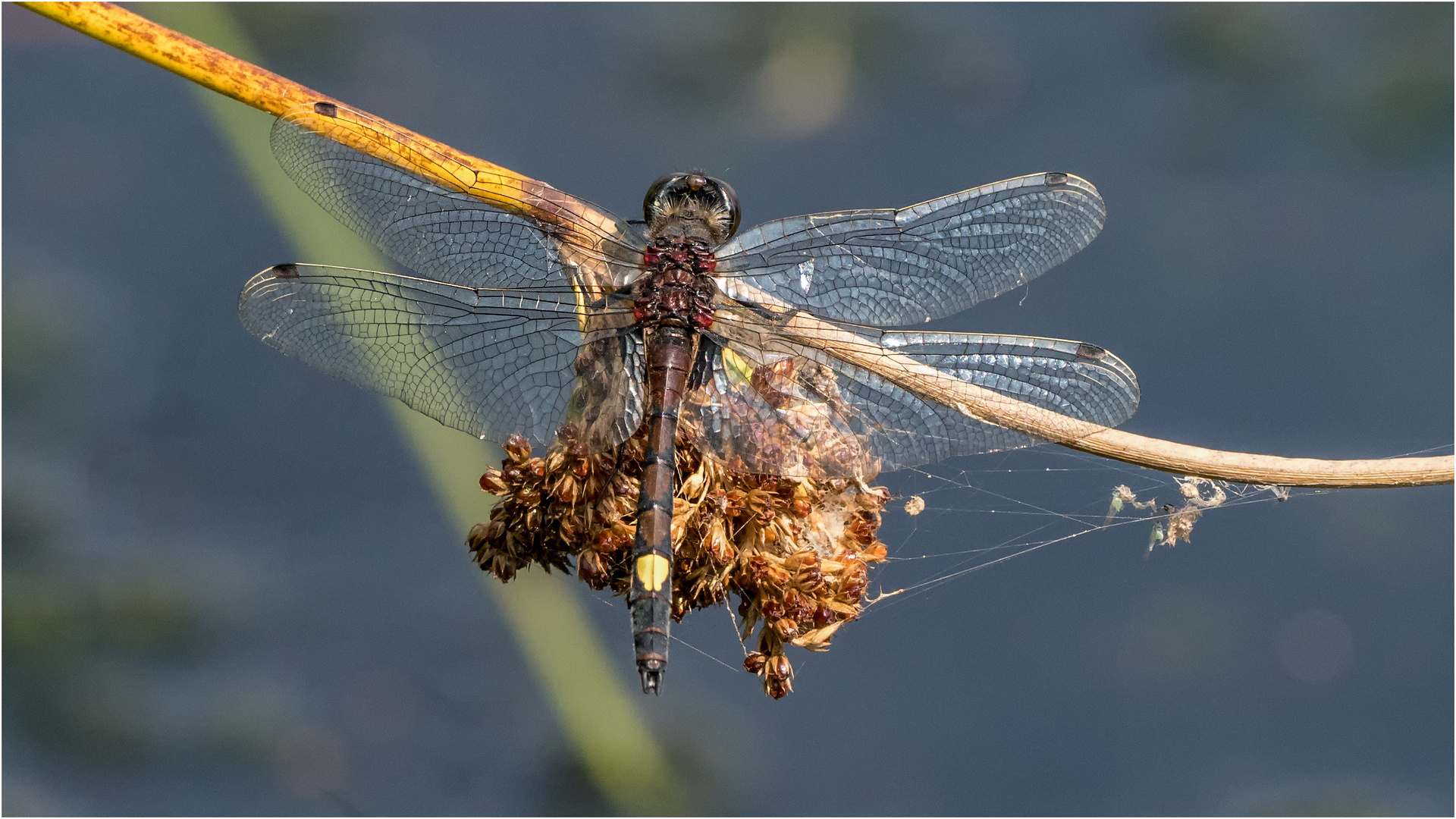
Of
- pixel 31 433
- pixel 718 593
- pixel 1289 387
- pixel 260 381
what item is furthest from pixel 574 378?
pixel 31 433

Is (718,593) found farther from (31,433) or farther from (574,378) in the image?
(31,433)

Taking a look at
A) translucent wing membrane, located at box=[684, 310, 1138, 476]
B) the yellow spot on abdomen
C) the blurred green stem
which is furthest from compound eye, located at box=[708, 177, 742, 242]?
the blurred green stem

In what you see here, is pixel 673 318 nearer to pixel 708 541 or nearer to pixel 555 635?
pixel 708 541

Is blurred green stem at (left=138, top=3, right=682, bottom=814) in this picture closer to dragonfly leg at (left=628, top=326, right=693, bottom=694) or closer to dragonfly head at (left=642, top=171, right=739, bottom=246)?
dragonfly head at (left=642, top=171, right=739, bottom=246)

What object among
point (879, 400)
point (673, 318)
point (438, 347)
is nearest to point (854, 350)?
point (879, 400)

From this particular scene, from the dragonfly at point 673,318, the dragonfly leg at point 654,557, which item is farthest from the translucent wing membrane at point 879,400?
the dragonfly leg at point 654,557
